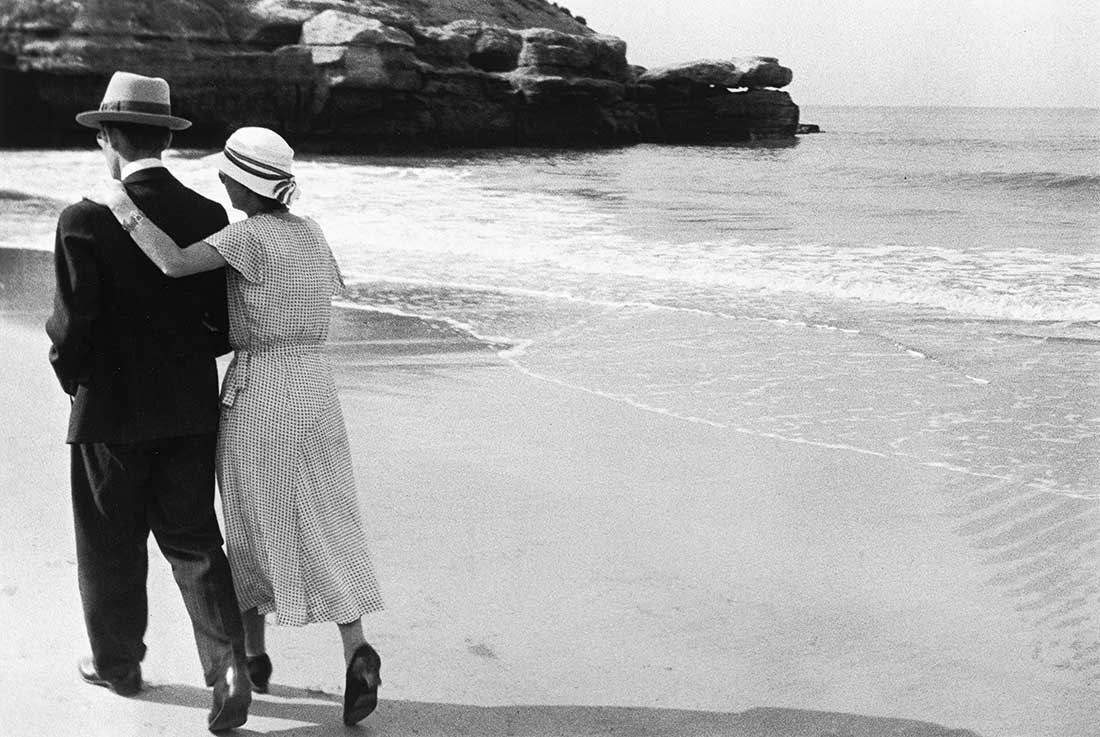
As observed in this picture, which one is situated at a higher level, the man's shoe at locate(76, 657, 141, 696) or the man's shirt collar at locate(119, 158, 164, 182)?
the man's shirt collar at locate(119, 158, 164, 182)

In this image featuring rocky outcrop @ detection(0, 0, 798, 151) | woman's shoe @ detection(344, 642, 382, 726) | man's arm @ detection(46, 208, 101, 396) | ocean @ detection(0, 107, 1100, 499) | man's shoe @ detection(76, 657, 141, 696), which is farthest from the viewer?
rocky outcrop @ detection(0, 0, 798, 151)

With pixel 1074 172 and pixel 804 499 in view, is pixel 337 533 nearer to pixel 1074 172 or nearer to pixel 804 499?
pixel 804 499

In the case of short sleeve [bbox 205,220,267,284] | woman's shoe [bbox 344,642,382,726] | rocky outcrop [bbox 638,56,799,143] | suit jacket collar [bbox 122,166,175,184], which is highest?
rocky outcrop [bbox 638,56,799,143]

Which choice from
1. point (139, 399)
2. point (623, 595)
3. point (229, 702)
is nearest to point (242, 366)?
point (139, 399)

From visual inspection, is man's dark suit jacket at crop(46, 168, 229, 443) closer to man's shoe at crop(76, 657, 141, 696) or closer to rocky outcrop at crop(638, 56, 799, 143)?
man's shoe at crop(76, 657, 141, 696)

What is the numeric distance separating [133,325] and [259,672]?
0.89 metres

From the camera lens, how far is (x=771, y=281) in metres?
10.7

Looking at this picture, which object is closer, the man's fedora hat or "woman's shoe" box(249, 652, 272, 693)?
the man's fedora hat

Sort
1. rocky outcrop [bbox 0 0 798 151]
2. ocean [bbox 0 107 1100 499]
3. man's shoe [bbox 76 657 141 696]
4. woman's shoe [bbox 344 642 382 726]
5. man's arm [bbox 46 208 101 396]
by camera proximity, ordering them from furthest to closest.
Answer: rocky outcrop [bbox 0 0 798 151] < ocean [bbox 0 107 1100 499] < man's shoe [bbox 76 657 141 696] < woman's shoe [bbox 344 642 382 726] < man's arm [bbox 46 208 101 396]

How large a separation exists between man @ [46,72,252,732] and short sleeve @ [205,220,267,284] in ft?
0.32

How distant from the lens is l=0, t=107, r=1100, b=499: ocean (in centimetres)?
588

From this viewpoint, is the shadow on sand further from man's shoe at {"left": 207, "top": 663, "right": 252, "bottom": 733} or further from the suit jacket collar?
the suit jacket collar

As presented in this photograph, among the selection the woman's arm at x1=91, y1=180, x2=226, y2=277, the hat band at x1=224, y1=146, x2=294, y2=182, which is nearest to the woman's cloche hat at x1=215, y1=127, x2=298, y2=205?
the hat band at x1=224, y1=146, x2=294, y2=182

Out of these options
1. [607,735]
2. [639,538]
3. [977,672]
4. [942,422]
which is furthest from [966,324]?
[607,735]
